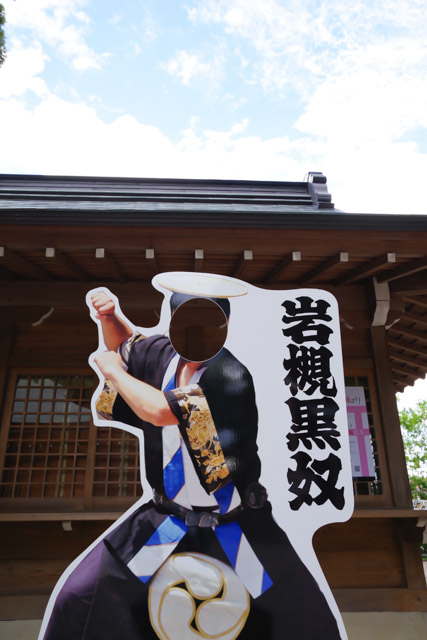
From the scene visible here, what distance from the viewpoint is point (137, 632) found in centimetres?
→ 299

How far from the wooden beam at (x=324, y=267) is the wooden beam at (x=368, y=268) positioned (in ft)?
1.14

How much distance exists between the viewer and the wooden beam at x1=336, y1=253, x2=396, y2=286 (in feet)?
14.7

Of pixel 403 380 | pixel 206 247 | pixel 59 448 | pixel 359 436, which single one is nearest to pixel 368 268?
pixel 206 247

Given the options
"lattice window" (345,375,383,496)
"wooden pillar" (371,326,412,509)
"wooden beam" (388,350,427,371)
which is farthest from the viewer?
"wooden beam" (388,350,427,371)

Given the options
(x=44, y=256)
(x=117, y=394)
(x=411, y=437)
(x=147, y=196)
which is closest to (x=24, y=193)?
(x=147, y=196)

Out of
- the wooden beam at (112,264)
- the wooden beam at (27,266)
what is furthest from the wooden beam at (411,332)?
the wooden beam at (27,266)

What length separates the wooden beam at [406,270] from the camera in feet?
15.1

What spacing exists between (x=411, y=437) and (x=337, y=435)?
28.5 m

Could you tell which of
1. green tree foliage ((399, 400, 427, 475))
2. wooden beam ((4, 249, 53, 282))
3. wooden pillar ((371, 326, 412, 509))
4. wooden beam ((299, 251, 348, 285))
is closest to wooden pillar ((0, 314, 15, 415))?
wooden beam ((4, 249, 53, 282))

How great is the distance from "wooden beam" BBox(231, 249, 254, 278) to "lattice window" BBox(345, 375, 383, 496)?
2227mm

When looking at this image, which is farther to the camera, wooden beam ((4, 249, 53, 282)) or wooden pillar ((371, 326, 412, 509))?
wooden pillar ((371, 326, 412, 509))

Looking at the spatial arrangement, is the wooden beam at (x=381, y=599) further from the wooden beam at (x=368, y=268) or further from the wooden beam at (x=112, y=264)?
the wooden beam at (x=112, y=264)

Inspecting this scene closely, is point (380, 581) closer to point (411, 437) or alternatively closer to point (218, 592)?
point (218, 592)

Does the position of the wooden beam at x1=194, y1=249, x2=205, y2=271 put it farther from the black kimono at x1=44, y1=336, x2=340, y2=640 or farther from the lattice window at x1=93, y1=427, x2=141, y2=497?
the lattice window at x1=93, y1=427, x2=141, y2=497
